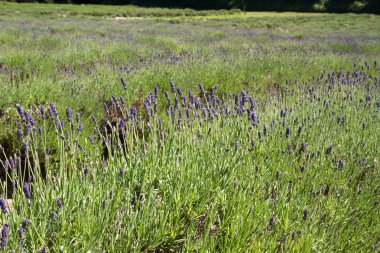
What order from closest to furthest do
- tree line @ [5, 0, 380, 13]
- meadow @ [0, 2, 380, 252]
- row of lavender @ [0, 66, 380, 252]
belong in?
meadow @ [0, 2, 380, 252], row of lavender @ [0, 66, 380, 252], tree line @ [5, 0, 380, 13]

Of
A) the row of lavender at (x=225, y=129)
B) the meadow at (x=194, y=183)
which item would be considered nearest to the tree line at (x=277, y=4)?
the row of lavender at (x=225, y=129)

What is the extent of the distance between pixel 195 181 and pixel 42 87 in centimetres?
295

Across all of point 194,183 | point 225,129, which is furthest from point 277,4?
point 194,183

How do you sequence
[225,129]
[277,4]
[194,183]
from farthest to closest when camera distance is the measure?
1. [277,4]
2. [225,129]
3. [194,183]

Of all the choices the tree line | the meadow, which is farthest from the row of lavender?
the tree line

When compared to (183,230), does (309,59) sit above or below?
above

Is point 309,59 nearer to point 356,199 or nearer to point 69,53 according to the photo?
point 69,53

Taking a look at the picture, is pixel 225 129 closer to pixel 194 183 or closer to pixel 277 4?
pixel 194 183

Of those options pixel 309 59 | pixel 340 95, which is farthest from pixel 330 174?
pixel 309 59

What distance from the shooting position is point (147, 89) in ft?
16.1

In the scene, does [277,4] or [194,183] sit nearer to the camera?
[194,183]

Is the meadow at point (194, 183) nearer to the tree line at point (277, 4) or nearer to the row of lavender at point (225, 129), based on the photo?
the row of lavender at point (225, 129)

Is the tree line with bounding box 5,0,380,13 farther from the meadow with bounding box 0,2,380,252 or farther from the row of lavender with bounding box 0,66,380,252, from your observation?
the meadow with bounding box 0,2,380,252

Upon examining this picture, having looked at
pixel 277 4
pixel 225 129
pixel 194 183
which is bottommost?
pixel 194 183
